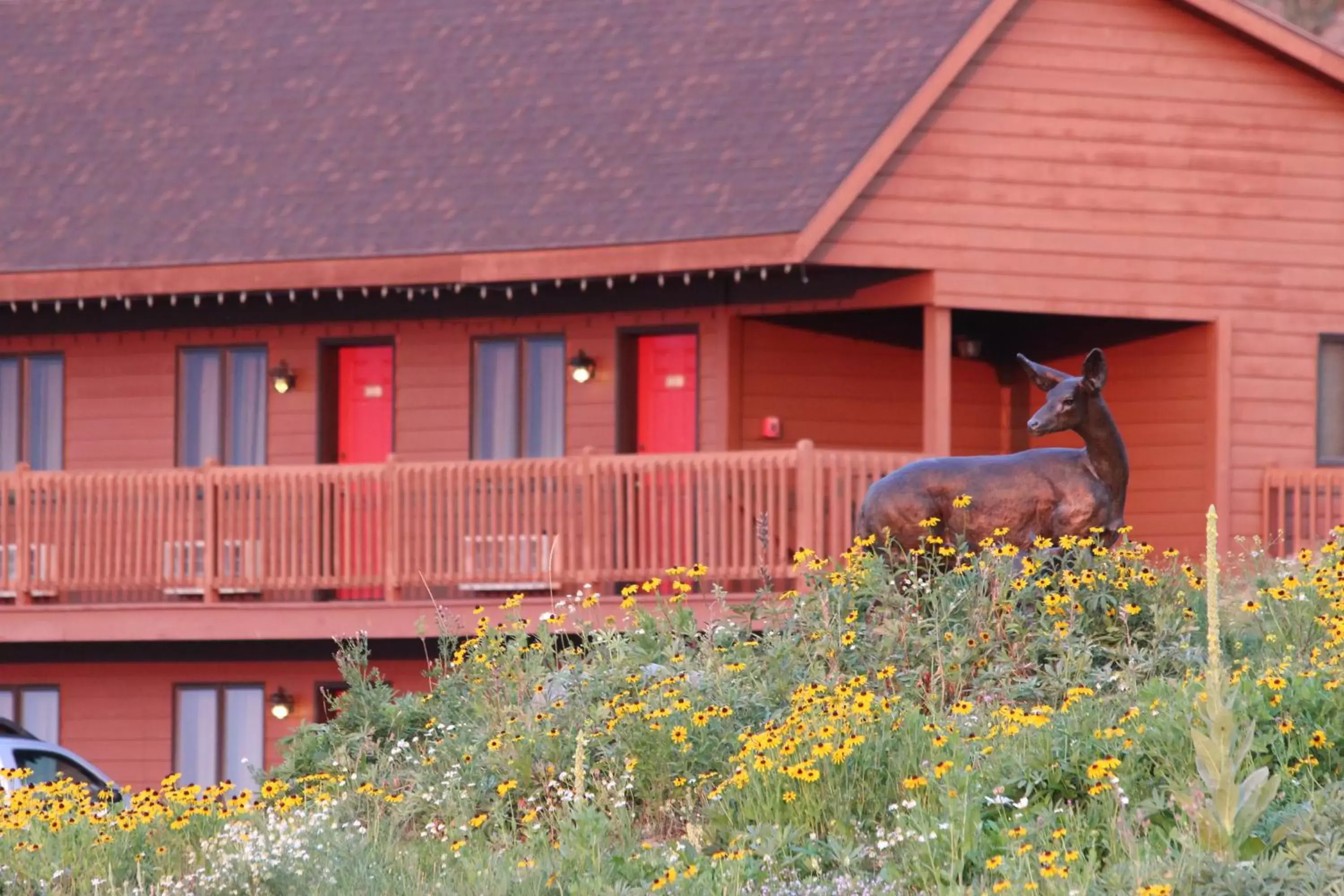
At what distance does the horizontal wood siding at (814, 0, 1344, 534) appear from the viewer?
20109 mm

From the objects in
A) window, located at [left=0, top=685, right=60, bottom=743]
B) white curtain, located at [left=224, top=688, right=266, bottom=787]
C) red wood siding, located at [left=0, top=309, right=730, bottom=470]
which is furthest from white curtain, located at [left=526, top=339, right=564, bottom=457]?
window, located at [left=0, top=685, right=60, bottom=743]

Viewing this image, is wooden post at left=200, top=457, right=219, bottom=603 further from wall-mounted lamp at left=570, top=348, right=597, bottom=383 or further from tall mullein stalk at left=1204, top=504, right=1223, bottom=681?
tall mullein stalk at left=1204, top=504, right=1223, bottom=681

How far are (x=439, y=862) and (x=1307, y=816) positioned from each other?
401 centimetres

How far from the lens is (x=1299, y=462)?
21469 mm

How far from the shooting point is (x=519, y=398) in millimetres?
22281

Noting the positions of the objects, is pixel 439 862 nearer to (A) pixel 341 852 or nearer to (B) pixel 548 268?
(A) pixel 341 852

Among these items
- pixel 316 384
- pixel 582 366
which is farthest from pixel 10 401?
pixel 582 366

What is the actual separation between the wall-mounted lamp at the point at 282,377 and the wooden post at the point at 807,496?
6525mm

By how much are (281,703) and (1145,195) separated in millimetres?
9900

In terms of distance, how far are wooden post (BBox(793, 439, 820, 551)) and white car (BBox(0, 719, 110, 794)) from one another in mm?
6083

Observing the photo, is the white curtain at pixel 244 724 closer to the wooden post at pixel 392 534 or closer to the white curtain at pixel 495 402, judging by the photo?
the wooden post at pixel 392 534

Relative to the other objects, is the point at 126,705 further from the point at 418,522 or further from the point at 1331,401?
the point at 1331,401

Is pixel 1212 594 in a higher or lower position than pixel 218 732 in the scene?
higher

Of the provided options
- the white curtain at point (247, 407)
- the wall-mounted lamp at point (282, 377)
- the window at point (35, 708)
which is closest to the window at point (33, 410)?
the white curtain at point (247, 407)
